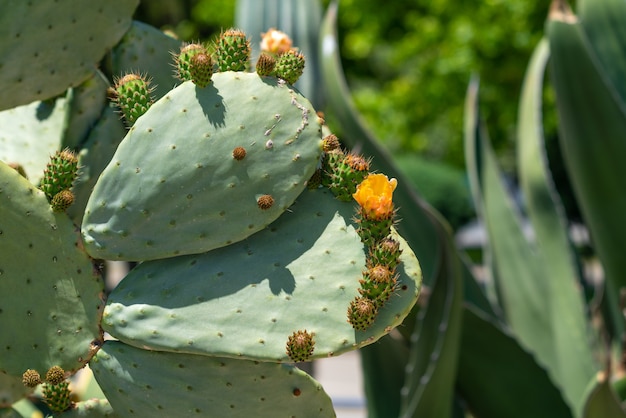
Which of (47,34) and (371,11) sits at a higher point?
(47,34)

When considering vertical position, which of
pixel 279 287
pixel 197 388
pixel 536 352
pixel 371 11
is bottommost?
pixel 371 11

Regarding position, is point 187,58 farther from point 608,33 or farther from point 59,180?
point 608,33

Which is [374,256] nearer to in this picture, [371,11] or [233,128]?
[233,128]

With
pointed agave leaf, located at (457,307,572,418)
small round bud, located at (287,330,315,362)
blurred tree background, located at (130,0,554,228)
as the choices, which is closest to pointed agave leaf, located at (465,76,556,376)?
pointed agave leaf, located at (457,307,572,418)

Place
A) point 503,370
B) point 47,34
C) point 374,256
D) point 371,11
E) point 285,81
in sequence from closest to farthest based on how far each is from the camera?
point 374,256
point 285,81
point 47,34
point 503,370
point 371,11

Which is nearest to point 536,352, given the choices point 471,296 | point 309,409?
point 471,296

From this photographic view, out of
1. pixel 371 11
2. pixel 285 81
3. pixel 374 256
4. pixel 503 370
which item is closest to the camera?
pixel 374 256
